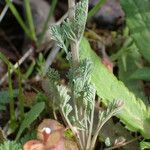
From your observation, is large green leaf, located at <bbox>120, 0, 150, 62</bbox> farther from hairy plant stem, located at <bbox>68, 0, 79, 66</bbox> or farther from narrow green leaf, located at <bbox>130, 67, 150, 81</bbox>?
hairy plant stem, located at <bbox>68, 0, 79, 66</bbox>

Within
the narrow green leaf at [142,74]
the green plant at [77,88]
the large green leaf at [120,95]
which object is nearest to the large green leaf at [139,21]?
the narrow green leaf at [142,74]

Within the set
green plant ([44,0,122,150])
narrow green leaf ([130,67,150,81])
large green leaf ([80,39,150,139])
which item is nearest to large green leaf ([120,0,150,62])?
narrow green leaf ([130,67,150,81])

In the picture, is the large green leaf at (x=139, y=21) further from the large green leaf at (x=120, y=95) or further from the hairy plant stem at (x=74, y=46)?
the hairy plant stem at (x=74, y=46)

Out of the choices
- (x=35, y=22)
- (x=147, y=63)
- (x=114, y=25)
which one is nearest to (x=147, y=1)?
(x=147, y=63)

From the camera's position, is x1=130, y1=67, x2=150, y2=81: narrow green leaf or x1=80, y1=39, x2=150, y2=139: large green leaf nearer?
x1=80, y1=39, x2=150, y2=139: large green leaf

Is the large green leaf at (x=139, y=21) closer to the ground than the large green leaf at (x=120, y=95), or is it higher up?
higher up

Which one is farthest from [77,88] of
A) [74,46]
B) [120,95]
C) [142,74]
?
[142,74]
